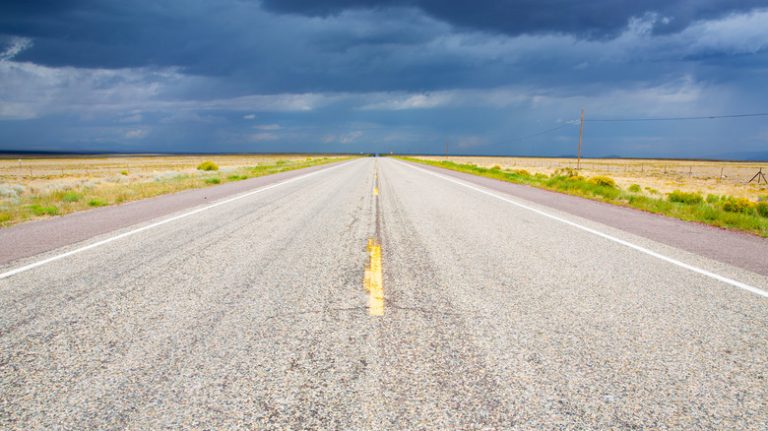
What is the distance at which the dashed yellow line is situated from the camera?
3.61 meters

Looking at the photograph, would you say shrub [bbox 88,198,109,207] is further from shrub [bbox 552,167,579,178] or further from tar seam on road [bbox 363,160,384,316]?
shrub [bbox 552,167,579,178]

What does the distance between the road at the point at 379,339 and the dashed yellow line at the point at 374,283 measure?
0.10 feet

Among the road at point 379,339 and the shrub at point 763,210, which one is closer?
the road at point 379,339

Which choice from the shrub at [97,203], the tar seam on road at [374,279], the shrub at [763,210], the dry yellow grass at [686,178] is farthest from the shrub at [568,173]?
the shrub at [97,203]

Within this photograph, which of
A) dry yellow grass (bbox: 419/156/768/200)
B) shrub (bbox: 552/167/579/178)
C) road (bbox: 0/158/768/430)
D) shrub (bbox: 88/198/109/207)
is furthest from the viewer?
dry yellow grass (bbox: 419/156/768/200)

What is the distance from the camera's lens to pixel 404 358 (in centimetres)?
274

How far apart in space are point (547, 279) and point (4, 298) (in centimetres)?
546

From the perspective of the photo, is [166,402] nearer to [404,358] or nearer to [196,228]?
[404,358]

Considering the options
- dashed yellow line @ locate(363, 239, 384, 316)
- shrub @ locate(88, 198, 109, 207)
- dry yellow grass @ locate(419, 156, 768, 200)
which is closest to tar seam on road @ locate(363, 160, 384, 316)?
dashed yellow line @ locate(363, 239, 384, 316)

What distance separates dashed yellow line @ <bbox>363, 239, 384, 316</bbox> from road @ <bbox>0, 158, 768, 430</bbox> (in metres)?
0.03

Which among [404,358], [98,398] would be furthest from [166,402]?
[404,358]

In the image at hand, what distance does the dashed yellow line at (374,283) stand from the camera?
3.61 metres

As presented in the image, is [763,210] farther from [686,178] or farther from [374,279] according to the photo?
[686,178]

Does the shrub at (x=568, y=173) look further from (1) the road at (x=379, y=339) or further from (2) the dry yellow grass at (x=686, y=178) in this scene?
(1) the road at (x=379, y=339)
